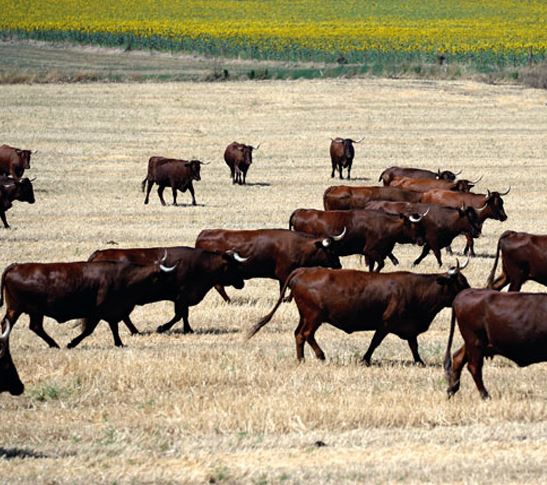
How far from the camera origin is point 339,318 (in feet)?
50.6

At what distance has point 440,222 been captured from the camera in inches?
944

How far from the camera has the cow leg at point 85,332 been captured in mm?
16141

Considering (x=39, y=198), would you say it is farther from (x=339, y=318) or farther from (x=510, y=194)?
(x=339, y=318)

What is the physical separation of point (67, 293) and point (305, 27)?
7760cm

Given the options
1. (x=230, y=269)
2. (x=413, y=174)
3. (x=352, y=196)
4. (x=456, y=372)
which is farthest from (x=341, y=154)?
(x=456, y=372)

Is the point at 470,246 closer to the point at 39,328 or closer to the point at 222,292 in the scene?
the point at 222,292

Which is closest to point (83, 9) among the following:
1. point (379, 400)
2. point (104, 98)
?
point (104, 98)

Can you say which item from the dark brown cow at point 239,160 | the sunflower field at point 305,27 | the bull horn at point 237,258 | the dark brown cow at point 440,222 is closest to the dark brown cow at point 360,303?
the bull horn at point 237,258

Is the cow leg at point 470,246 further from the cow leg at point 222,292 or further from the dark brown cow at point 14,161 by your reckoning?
the dark brown cow at point 14,161

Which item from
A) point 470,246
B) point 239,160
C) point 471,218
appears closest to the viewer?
point 471,218

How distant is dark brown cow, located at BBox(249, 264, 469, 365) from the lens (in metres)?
15.4

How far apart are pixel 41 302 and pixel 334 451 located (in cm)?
612

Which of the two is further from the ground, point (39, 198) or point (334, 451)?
point (334, 451)

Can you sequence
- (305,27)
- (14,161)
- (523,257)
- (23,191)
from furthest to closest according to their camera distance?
(305,27), (14,161), (23,191), (523,257)
